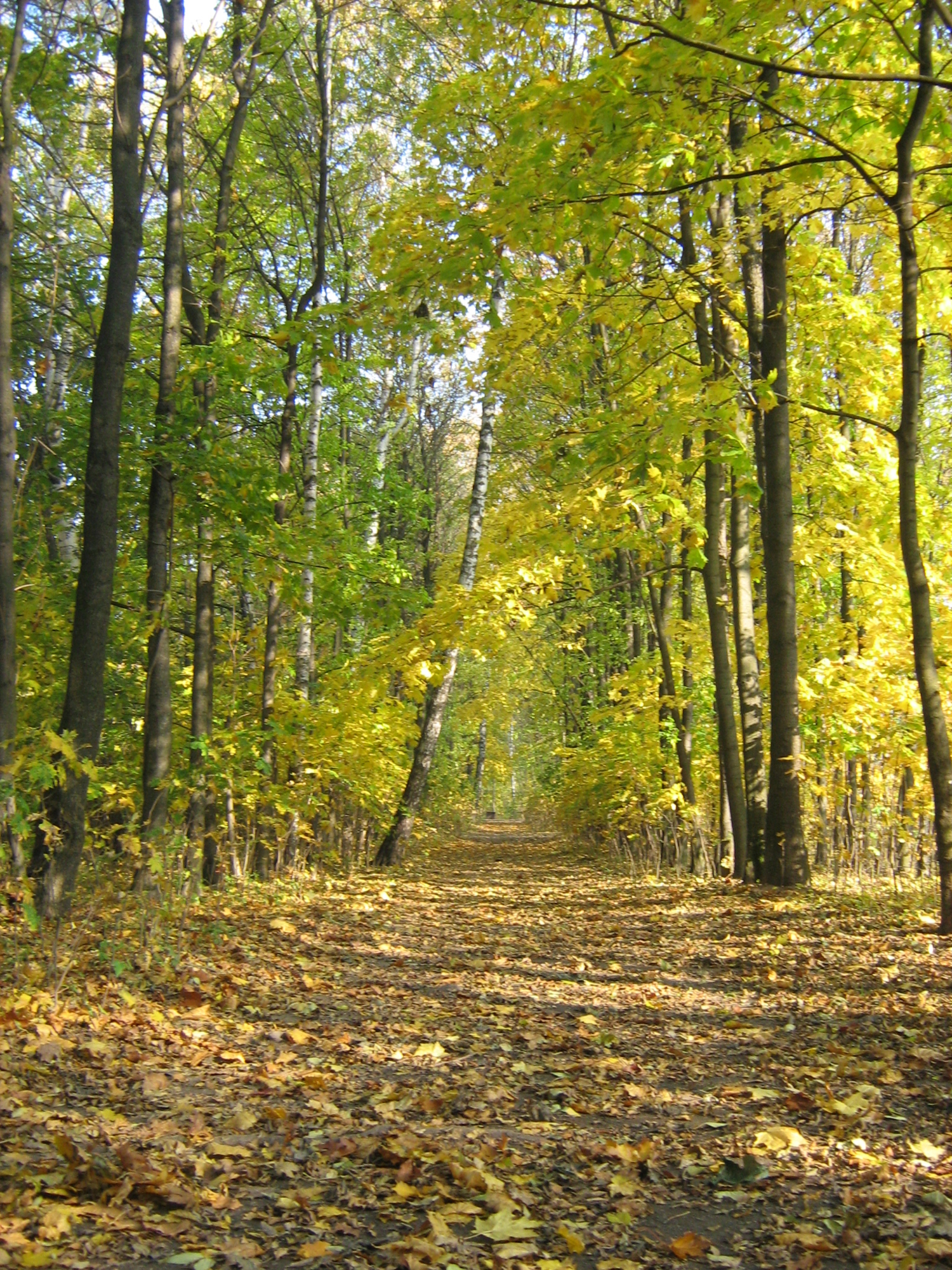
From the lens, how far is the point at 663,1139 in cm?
379

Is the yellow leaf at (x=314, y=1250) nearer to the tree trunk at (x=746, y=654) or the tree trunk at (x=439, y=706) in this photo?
the tree trunk at (x=746, y=654)

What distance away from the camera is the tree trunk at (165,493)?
888 centimetres

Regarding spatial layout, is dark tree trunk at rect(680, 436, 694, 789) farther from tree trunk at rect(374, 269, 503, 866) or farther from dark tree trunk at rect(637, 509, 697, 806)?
tree trunk at rect(374, 269, 503, 866)

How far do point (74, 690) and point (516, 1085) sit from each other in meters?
4.63

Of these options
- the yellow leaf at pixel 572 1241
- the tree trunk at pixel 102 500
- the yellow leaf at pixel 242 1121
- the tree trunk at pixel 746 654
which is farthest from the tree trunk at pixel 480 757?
the yellow leaf at pixel 572 1241

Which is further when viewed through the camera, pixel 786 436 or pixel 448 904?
pixel 448 904

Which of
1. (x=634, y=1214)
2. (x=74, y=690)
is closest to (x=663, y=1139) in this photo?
(x=634, y=1214)

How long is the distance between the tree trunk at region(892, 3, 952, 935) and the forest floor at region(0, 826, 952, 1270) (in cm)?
92

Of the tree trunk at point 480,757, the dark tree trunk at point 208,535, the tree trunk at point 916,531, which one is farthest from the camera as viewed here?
the tree trunk at point 480,757

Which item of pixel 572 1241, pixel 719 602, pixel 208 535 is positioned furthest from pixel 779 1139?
pixel 208 535

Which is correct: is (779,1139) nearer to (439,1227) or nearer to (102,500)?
(439,1227)

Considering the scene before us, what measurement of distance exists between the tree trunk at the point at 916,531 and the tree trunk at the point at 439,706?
321 inches

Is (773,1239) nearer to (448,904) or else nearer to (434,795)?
(448,904)

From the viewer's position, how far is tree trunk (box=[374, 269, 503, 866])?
1478cm
